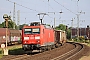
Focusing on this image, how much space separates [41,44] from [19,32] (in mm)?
29182

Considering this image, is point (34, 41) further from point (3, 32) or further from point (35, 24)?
point (3, 32)

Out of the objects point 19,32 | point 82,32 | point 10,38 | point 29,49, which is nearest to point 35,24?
point 29,49

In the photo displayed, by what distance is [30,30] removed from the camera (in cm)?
2883

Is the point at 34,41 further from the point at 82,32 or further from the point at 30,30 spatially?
the point at 82,32

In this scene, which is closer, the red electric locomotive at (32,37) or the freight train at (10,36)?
the red electric locomotive at (32,37)

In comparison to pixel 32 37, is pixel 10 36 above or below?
below

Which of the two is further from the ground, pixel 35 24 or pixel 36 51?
pixel 35 24

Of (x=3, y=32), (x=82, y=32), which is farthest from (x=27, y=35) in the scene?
(x=82, y=32)

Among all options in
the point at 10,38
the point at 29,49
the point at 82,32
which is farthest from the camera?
the point at 82,32

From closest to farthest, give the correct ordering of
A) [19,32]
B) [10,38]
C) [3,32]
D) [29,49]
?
[29,49], [3,32], [10,38], [19,32]

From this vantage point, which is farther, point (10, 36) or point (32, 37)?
point (10, 36)

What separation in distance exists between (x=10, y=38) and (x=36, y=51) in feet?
65.0

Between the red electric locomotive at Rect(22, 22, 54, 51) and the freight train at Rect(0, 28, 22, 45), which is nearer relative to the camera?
the red electric locomotive at Rect(22, 22, 54, 51)

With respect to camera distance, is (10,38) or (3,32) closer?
(3,32)
